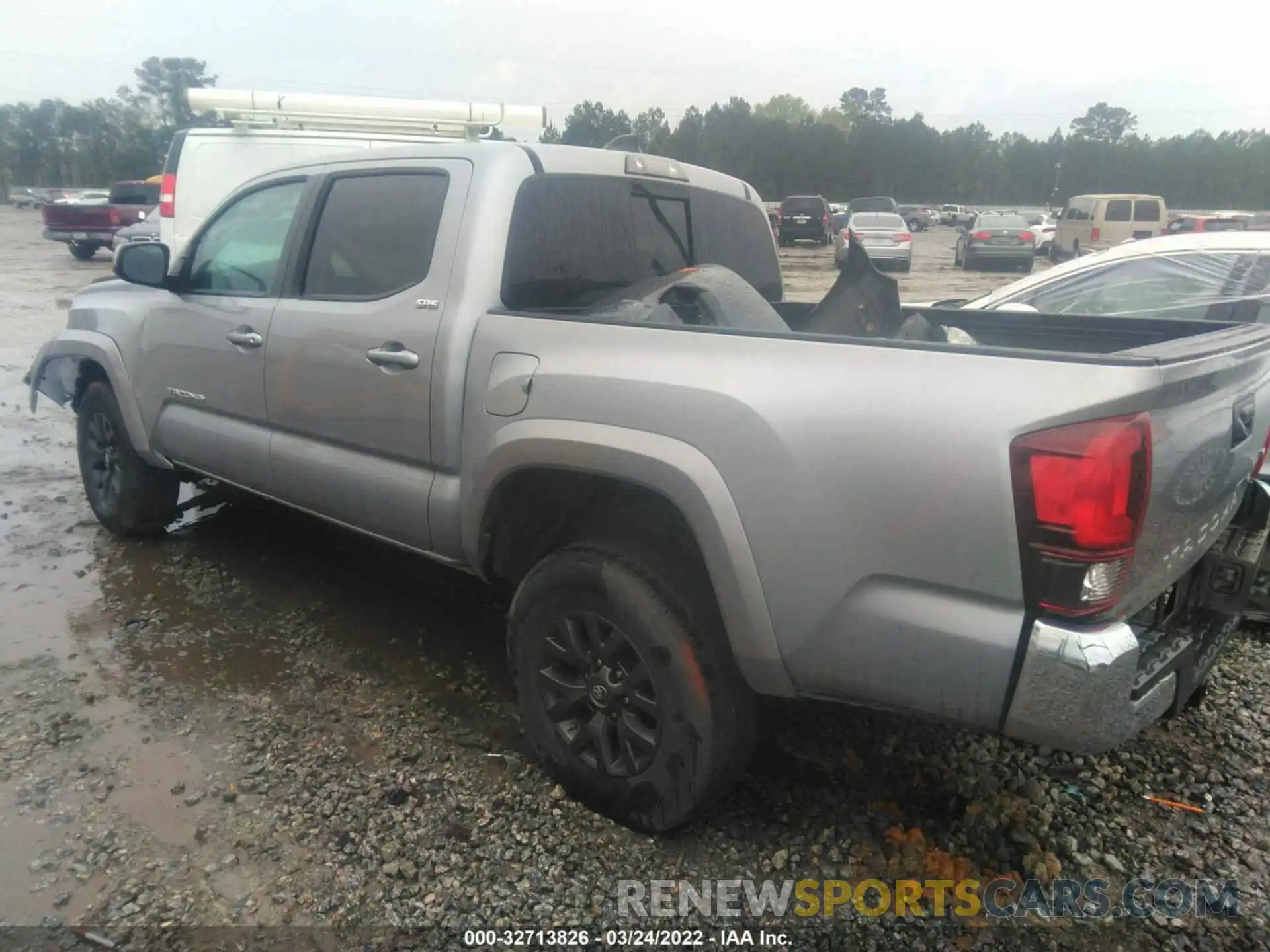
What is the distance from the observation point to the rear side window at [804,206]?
33.8m

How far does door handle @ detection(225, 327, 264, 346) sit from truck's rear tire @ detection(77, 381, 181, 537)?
3.74 feet

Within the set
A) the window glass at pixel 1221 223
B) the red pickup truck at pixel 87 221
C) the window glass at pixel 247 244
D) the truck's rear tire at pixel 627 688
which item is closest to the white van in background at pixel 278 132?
the window glass at pixel 247 244

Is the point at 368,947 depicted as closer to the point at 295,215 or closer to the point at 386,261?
the point at 386,261

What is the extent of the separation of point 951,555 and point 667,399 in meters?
0.80

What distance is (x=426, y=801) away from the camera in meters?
2.87

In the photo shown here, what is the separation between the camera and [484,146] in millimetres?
3162

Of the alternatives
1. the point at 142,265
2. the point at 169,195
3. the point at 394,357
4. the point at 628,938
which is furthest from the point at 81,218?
the point at 628,938

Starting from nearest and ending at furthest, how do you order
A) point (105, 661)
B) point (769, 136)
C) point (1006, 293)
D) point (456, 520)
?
point (456, 520) < point (105, 661) < point (1006, 293) < point (769, 136)

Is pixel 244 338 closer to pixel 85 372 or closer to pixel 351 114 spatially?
pixel 85 372

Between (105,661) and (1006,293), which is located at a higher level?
(1006,293)

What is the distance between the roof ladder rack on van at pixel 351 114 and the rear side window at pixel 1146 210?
23.8 metres

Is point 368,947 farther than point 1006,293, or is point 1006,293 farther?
point 1006,293

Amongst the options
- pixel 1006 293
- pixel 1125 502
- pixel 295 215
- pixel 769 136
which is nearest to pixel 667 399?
pixel 1125 502

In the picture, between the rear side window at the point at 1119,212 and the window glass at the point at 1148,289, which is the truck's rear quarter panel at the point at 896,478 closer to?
the window glass at the point at 1148,289
